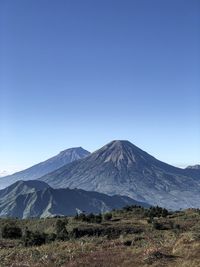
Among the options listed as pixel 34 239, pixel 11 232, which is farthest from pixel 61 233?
pixel 11 232

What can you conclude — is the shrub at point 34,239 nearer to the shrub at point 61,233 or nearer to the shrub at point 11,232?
the shrub at point 61,233

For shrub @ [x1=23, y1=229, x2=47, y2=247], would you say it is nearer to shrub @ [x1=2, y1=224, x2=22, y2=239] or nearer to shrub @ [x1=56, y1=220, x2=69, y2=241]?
shrub @ [x1=56, y1=220, x2=69, y2=241]

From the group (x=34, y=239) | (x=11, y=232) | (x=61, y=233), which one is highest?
(x=61, y=233)

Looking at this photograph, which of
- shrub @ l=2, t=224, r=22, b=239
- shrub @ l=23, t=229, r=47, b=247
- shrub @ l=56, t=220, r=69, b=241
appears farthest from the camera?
shrub @ l=2, t=224, r=22, b=239

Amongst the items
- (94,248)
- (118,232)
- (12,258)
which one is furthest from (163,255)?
(118,232)

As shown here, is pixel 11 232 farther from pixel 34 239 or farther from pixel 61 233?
pixel 34 239

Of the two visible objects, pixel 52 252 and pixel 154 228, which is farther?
pixel 154 228

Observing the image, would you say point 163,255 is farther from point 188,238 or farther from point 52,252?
point 52,252

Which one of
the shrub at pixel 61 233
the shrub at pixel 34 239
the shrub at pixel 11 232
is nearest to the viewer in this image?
the shrub at pixel 34 239

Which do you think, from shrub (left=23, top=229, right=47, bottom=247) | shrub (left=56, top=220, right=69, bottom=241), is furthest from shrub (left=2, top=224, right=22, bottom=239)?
shrub (left=23, top=229, right=47, bottom=247)

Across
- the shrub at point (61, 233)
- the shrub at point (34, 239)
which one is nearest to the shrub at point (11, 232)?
the shrub at point (61, 233)

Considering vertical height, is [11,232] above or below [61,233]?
below
